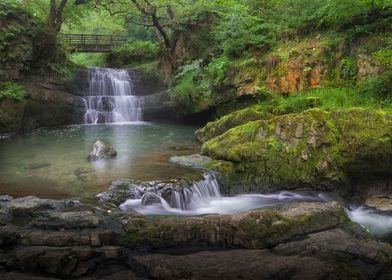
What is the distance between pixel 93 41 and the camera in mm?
31094

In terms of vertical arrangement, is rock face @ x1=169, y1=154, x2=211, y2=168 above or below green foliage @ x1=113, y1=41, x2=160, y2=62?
below

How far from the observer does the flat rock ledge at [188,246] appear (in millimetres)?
5930

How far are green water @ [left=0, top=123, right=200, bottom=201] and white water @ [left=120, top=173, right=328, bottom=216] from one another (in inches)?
19.8

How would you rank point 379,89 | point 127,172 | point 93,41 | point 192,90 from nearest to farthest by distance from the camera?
point 127,172 → point 379,89 → point 192,90 → point 93,41

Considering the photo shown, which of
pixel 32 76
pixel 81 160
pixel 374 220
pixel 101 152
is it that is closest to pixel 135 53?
pixel 32 76

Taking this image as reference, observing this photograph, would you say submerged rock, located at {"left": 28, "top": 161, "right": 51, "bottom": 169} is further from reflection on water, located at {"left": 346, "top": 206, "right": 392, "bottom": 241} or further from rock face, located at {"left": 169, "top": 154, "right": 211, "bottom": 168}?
reflection on water, located at {"left": 346, "top": 206, "right": 392, "bottom": 241}

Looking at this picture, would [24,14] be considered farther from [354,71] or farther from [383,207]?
[383,207]

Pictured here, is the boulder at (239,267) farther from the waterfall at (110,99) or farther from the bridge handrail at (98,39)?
the bridge handrail at (98,39)

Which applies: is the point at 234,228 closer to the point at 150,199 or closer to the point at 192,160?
the point at 150,199

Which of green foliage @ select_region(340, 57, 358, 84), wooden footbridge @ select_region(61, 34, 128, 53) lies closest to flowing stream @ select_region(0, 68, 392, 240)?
green foliage @ select_region(340, 57, 358, 84)

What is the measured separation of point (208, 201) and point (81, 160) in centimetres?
452

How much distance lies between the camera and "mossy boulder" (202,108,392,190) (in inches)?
386

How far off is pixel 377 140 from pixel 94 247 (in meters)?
6.76

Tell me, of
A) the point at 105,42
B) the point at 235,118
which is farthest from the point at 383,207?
the point at 105,42
